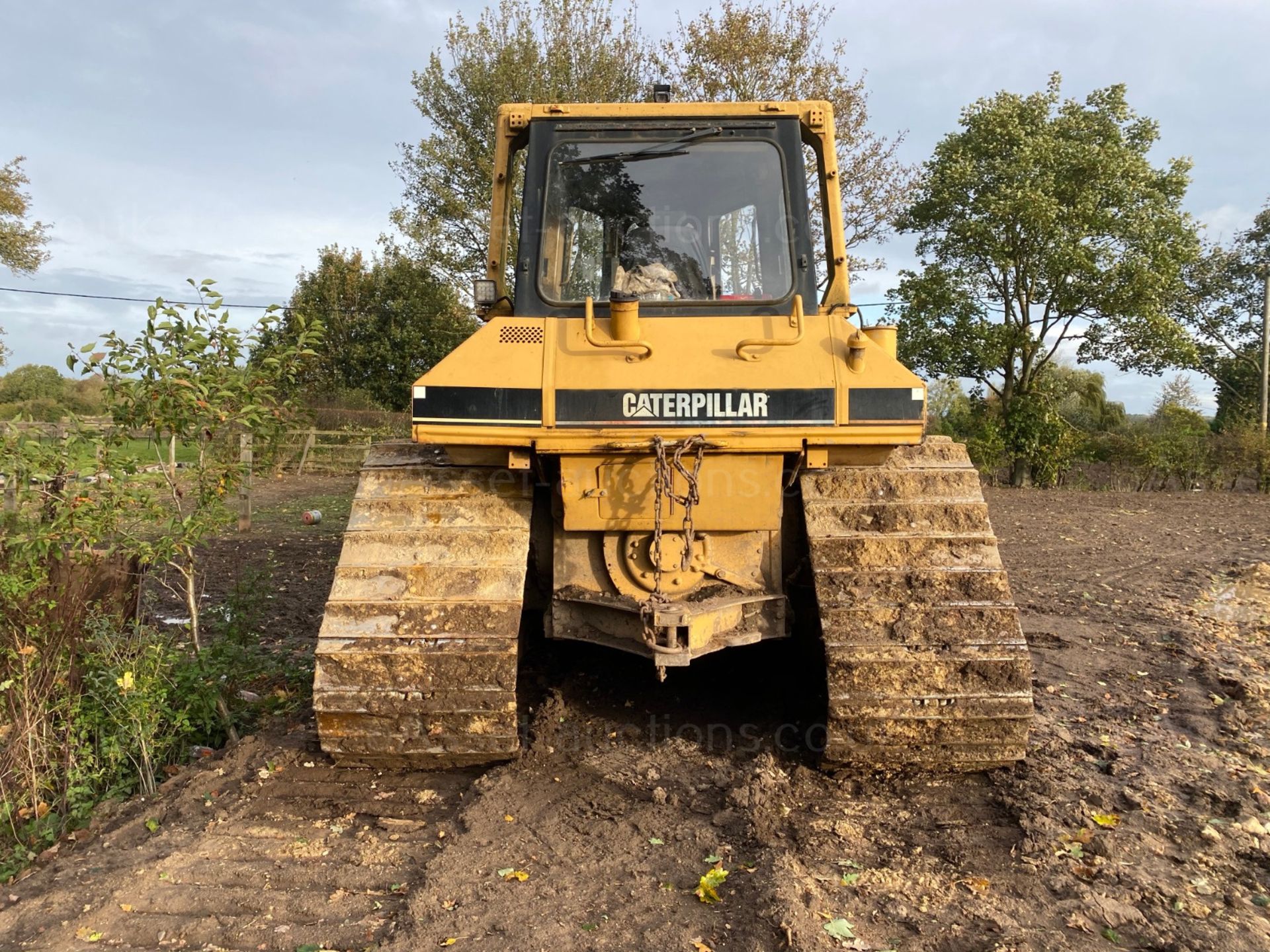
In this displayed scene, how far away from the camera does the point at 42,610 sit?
4422 mm

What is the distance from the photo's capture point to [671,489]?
383cm

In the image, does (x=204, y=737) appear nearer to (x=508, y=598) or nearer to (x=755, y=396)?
(x=508, y=598)

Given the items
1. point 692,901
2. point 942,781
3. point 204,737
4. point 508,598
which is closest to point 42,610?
point 204,737

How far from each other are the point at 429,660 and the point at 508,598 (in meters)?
0.38

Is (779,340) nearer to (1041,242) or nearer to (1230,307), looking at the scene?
(1041,242)

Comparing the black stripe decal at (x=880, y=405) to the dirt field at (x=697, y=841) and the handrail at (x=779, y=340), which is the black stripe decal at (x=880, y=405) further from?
the dirt field at (x=697, y=841)

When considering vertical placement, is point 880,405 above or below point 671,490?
above

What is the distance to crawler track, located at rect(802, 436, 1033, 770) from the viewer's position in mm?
3619

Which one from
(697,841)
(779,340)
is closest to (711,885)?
(697,841)

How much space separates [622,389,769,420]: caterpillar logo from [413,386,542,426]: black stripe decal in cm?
37

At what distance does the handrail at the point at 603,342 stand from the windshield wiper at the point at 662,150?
91cm

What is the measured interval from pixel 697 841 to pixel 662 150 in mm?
3031

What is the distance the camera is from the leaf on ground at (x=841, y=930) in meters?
2.75

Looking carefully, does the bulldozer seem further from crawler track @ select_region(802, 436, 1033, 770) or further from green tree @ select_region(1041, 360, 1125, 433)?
green tree @ select_region(1041, 360, 1125, 433)
